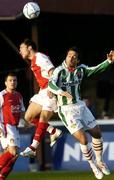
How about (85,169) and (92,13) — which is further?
(92,13)

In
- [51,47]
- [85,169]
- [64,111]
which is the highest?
[51,47]

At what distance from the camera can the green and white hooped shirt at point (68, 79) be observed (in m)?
15.8

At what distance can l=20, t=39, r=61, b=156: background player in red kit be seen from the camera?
54.9 ft

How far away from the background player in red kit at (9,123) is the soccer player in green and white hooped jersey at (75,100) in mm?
781

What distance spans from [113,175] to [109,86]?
10002 millimetres

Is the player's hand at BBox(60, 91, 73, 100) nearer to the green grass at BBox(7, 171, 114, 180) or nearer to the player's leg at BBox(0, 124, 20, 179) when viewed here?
the player's leg at BBox(0, 124, 20, 179)

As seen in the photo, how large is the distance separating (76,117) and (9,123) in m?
1.23

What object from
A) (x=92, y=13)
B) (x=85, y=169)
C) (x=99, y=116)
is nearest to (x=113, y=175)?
(x=85, y=169)

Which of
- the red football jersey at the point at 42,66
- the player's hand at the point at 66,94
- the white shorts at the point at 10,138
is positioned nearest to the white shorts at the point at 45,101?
the red football jersey at the point at 42,66

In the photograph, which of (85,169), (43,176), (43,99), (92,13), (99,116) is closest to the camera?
(43,99)

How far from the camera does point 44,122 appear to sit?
55.7 feet

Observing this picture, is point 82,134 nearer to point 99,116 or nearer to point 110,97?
point 99,116

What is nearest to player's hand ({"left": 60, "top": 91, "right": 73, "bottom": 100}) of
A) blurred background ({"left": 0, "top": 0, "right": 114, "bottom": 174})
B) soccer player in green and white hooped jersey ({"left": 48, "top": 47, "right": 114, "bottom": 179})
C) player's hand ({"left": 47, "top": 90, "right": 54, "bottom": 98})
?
soccer player in green and white hooped jersey ({"left": 48, "top": 47, "right": 114, "bottom": 179})

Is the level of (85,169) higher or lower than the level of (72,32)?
lower
